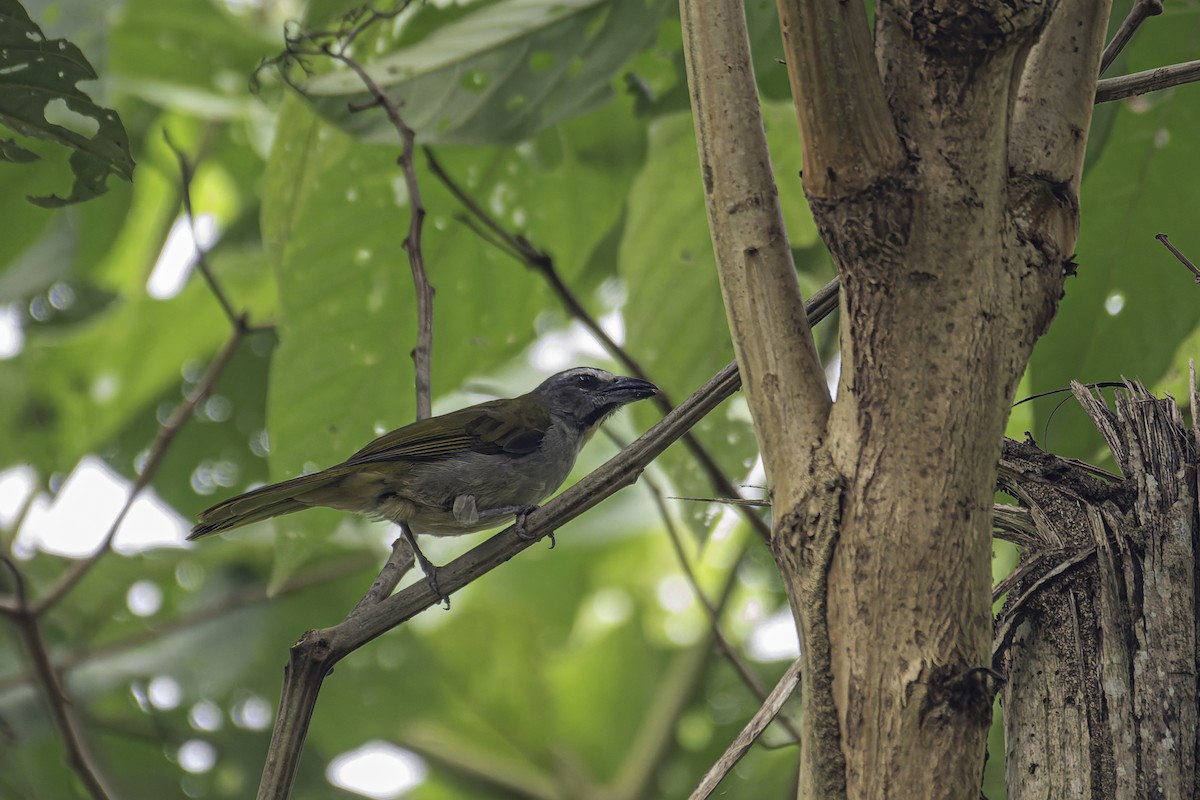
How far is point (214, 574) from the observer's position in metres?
5.41

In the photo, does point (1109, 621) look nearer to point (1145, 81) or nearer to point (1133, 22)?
point (1145, 81)

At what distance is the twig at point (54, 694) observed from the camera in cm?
302

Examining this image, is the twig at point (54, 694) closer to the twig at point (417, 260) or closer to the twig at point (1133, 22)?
the twig at point (417, 260)

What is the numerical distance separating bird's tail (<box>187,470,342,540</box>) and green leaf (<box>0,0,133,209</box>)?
90 cm

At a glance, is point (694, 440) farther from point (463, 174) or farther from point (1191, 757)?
point (1191, 757)

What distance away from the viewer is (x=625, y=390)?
4391 millimetres

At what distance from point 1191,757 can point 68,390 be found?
4.56 m

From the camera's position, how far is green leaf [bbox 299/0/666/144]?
313 cm

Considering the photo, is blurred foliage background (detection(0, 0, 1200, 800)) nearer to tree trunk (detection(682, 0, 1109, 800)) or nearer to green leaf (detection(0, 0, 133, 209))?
green leaf (detection(0, 0, 133, 209))

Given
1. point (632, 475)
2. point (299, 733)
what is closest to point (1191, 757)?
point (632, 475)

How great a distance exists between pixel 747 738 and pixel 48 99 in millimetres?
2026

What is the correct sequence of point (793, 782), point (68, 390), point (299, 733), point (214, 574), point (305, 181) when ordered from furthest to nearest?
point (214, 574) → point (68, 390) → point (305, 181) → point (793, 782) → point (299, 733)

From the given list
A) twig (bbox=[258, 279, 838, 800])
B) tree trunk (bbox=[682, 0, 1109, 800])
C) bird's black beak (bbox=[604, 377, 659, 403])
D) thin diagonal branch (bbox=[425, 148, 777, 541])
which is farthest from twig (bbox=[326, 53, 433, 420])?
bird's black beak (bbox=[604, 377, 659, 403])

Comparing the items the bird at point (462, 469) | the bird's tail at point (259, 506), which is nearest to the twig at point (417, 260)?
the bird at point (462, 469)
